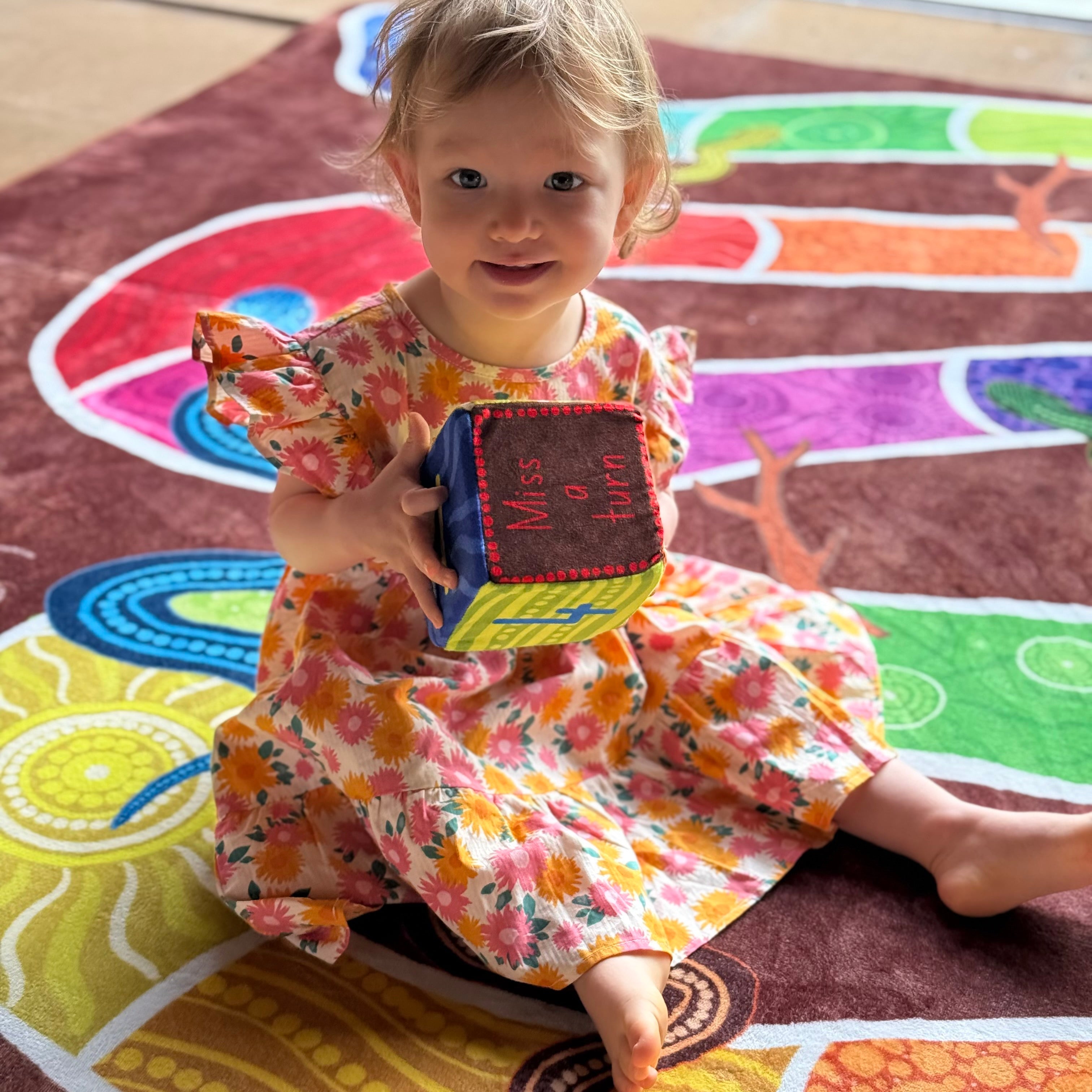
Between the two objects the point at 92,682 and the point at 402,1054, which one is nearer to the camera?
the point at 402,1054

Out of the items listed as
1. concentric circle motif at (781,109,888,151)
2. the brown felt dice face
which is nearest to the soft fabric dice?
the brown felt dice face

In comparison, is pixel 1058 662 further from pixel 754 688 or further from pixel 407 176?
pixel 407 176

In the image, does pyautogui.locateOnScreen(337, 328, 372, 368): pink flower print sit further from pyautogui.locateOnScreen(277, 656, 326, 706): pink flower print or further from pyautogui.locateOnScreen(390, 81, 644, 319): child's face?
pyautogui.locateOnScreen(277, 656, 326, 706): pink flower print

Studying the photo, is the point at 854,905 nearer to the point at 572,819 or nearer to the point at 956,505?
the point at 572,819

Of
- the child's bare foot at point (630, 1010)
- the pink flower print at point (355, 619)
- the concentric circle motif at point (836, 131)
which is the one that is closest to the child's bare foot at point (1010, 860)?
the child's bare foot at point (630, 1010)

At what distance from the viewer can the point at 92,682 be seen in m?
1.03

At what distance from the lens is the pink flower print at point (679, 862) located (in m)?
0.87

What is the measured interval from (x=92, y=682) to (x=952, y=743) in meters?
0.67

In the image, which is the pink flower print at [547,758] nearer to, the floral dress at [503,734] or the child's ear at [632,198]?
the floral dress at [503,734]

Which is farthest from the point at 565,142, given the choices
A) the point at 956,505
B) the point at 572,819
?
the point at 956,505

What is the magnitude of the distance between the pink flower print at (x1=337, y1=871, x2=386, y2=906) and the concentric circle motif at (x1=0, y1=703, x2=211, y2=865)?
0.13m

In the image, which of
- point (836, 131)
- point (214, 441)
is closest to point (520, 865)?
point (214, 441)

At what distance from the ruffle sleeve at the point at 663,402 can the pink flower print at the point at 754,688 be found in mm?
148

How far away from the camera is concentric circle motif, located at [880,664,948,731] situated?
103 cm
